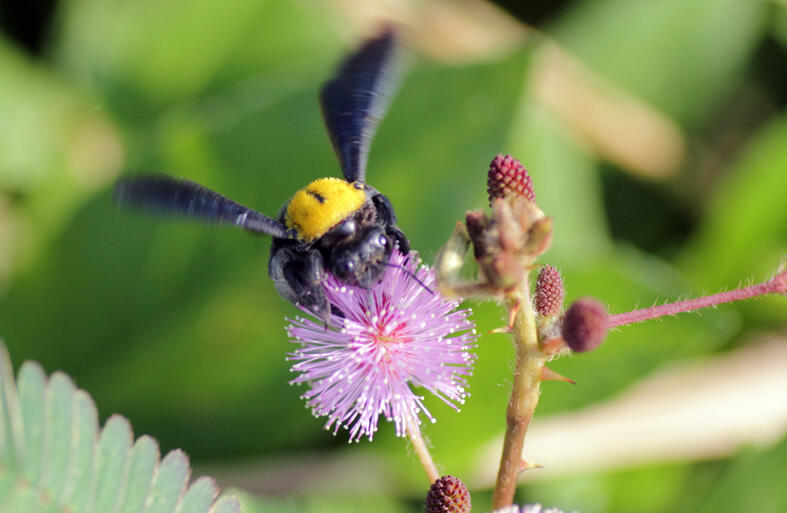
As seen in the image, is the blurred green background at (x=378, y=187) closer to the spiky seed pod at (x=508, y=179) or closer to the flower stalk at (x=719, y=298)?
the flower stalk at (x=719, y=298)

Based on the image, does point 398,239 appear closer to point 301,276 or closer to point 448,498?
point 301,276

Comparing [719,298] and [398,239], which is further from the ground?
[398,239]

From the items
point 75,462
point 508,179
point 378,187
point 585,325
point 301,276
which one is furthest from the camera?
point 378,187

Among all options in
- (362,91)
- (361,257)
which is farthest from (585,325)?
(362,91)

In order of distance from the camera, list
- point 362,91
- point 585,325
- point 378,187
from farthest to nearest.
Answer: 1. point 378,187
2. point 362,91
3. point 585,325

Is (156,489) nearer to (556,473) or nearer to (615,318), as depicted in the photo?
(615,318)

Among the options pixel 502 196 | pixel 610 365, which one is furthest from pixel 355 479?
pixel 502 196

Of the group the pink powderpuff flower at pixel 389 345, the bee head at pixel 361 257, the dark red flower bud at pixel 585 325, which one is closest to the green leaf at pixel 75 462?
the pink powderpuff flower at pixel 389 345
